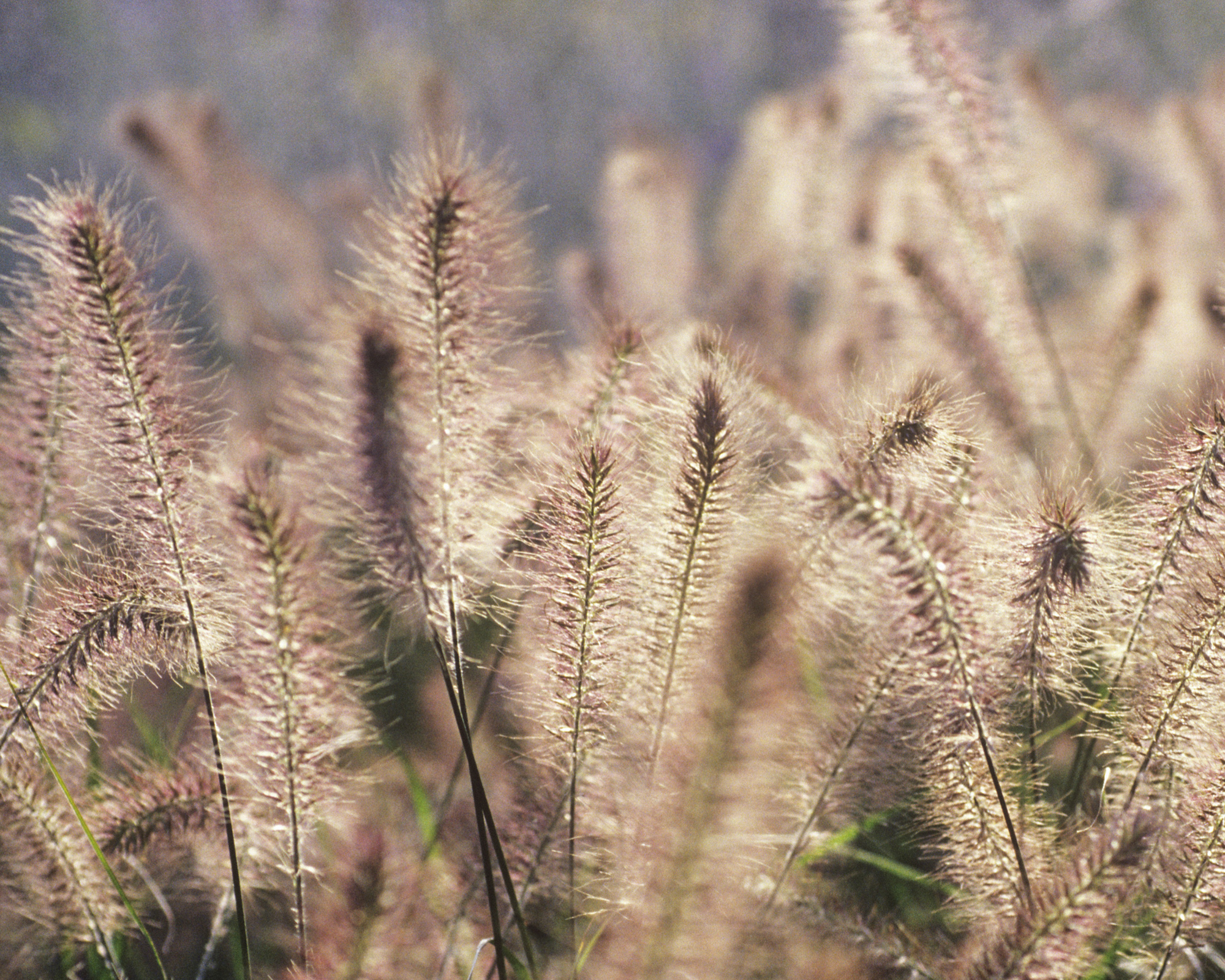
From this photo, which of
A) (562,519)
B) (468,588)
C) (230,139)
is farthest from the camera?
(230,139)

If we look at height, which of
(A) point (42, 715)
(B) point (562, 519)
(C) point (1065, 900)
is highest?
(B) point (562, 519)

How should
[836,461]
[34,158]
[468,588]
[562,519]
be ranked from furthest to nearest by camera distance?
[34,158] < [468,588] < [562,519] < [836,461]

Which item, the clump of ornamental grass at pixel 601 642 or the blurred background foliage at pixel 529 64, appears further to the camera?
the blurred background foliage at pixel 529 64

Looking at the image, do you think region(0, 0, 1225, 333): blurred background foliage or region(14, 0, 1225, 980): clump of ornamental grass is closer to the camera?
region(14, 0, 1225, 980): clump of ornamental grass

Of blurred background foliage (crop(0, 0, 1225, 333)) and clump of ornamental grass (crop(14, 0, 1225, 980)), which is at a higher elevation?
blurred background foliage (crop(0, 0, 1225, 333))

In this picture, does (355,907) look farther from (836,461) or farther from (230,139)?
(230,139)

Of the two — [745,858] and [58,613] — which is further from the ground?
[58,613]

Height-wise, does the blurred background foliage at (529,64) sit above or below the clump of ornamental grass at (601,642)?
above

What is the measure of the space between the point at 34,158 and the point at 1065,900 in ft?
15.0

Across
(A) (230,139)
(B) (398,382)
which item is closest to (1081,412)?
(B) (398,382)

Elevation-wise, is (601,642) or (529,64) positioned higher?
(529,64)

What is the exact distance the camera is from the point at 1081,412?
219 cm

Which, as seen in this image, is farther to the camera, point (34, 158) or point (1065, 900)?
point (34, 158)

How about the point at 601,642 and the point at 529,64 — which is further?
the point at 529,64
